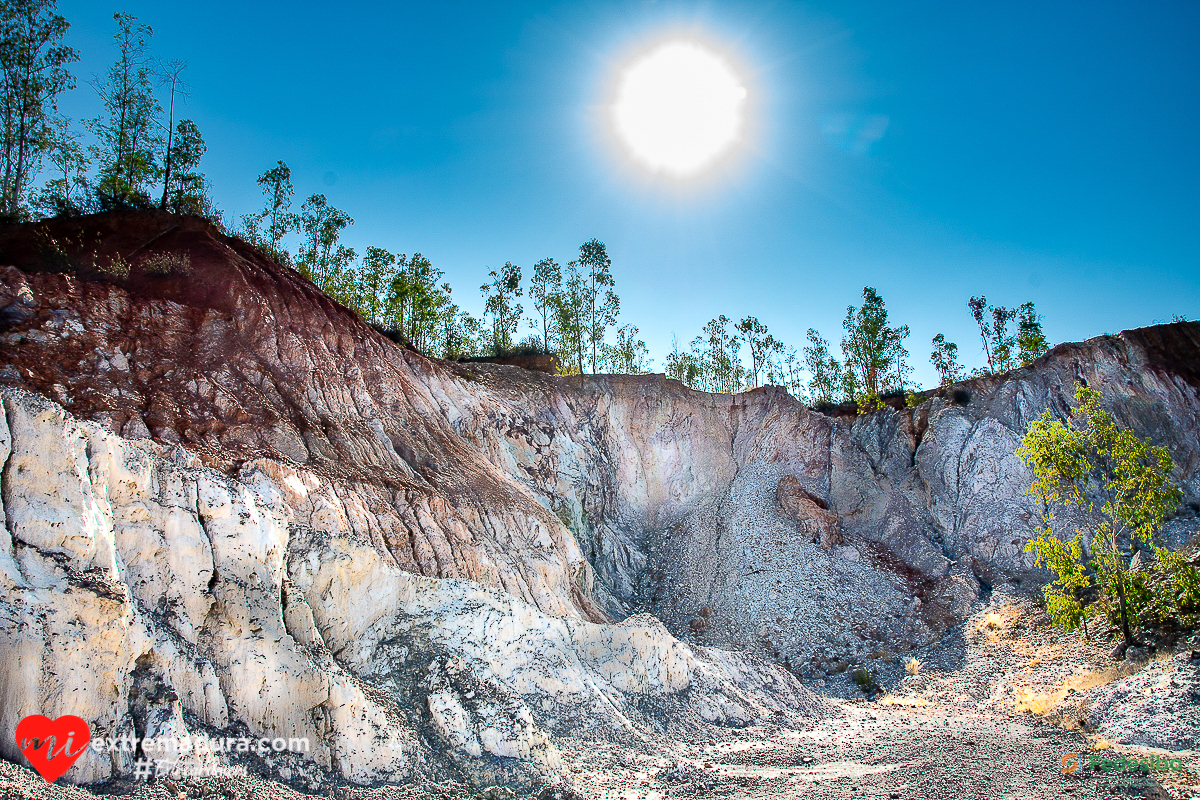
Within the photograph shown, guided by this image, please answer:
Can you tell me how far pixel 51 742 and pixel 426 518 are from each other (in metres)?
11.1

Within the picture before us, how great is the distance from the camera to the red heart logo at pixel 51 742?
20.4 ft

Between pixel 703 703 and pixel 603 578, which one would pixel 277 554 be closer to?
pixel 703 703

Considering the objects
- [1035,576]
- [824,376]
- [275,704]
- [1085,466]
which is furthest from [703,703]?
[824,376]

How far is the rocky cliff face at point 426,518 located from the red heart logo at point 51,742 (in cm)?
15

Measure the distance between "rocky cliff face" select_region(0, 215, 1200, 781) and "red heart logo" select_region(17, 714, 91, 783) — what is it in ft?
0.48

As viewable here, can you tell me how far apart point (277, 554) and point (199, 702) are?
2.99 meters

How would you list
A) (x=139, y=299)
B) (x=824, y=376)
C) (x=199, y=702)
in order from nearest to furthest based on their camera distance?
1. (x=199, y=702)
2. (x=139, y=299)
3. (x=824, y=376)

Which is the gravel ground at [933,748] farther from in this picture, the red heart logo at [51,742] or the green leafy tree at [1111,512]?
the green leafy tree at [1111,512]

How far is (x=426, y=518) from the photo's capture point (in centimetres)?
1744

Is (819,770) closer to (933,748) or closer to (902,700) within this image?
(933,748)

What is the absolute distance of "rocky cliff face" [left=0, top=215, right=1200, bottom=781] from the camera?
845 cm

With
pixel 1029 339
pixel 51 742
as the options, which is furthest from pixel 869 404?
pixel 51 742

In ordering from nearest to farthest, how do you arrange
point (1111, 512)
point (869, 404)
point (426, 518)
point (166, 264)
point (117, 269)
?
1. point (426, 518)
2. point (1111, 512)
3. point (117, 269)
4. point (166, 264)
5. point (869, 404)

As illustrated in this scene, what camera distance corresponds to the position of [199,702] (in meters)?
7.98
